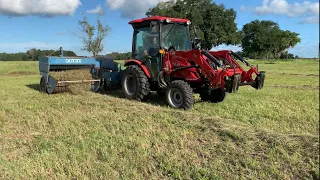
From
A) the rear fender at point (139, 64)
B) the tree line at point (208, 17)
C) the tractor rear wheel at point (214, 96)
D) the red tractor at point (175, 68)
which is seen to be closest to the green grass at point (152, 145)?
the red tractor at point (175, 68)

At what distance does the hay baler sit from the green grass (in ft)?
10.8

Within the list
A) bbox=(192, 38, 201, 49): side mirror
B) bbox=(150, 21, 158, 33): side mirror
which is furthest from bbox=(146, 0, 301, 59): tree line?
bbox=(150, 21, 158, 33): side mirror

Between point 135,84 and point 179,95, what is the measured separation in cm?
173

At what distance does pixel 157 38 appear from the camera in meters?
8.91

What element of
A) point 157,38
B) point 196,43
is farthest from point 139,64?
point 196,43

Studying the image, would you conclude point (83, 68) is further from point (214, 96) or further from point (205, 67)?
point (205, 67)

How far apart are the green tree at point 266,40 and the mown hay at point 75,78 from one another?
3164 inches

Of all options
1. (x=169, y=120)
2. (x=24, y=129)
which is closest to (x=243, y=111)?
(x=169, y=120)

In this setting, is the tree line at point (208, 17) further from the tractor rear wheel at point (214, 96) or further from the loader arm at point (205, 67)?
the loader arm at point (205, 67)

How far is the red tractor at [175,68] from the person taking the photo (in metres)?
7.80

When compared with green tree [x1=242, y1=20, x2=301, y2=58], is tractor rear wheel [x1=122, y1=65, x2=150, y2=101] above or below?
below

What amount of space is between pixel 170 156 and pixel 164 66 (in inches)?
178

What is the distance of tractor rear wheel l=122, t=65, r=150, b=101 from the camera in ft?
30.1

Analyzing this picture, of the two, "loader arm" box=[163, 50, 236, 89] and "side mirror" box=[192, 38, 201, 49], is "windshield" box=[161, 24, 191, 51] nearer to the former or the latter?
"side mirror" box=[192, 38, 201, 49]
